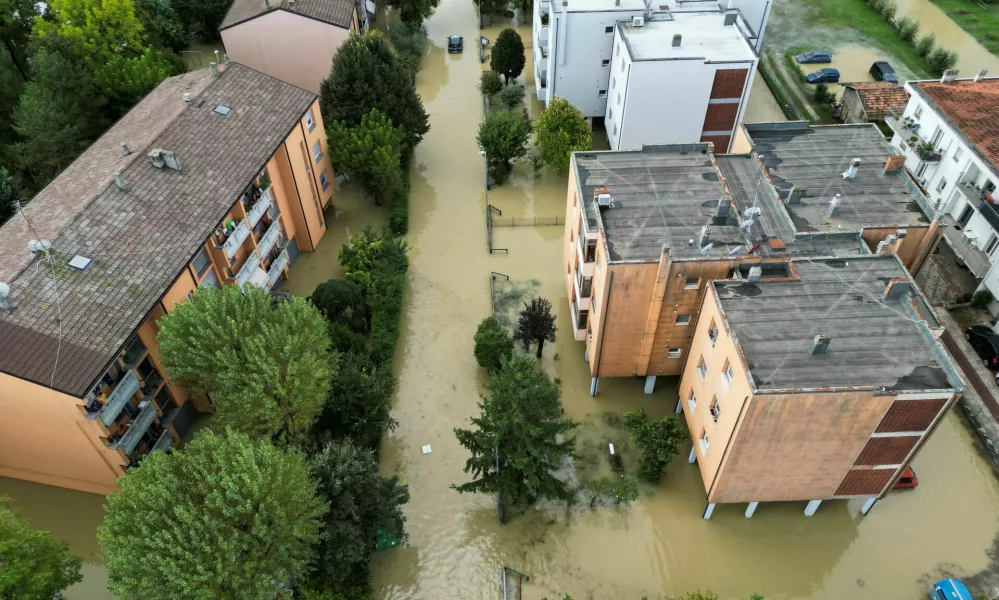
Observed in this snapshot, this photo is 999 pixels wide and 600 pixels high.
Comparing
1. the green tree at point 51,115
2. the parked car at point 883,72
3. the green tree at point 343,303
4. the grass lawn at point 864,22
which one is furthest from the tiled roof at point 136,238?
the grass lawn at point 864,22

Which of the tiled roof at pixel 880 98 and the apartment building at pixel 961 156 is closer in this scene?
the apartment building at pixel 961 156

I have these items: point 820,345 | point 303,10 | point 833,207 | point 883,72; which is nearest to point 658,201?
point 833,207

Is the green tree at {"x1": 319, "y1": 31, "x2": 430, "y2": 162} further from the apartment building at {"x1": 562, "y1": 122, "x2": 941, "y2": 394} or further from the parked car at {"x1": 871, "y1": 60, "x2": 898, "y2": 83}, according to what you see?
the parked car at {"x1": 871, "y1": 60, "x2": 898, "y2": 83}

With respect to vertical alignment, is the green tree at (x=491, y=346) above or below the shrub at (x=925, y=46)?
below

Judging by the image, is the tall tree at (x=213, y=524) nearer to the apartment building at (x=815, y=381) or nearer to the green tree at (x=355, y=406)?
the green tree at (x=355, y=406)

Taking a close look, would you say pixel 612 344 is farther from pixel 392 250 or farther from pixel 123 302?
pixel 123 302

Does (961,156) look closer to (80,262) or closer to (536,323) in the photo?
(536,323)
